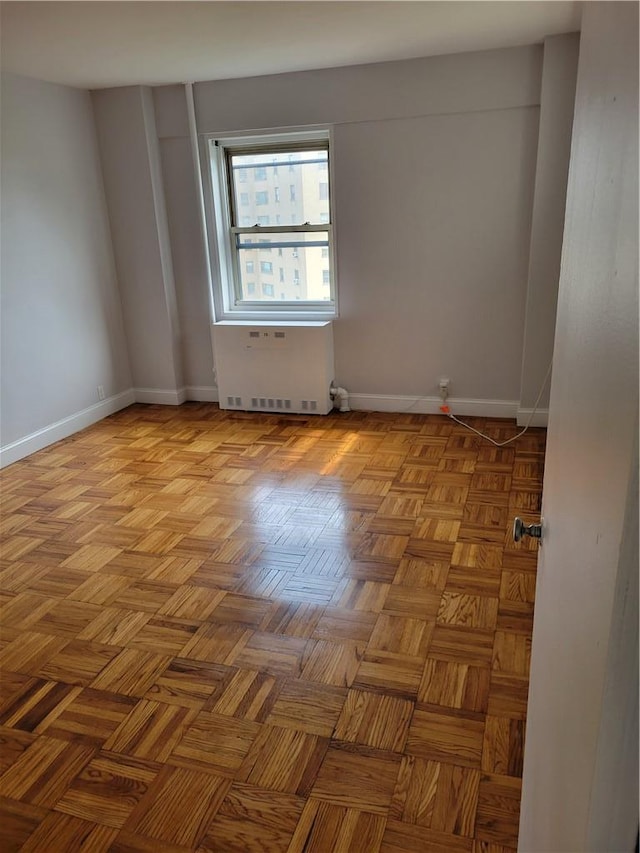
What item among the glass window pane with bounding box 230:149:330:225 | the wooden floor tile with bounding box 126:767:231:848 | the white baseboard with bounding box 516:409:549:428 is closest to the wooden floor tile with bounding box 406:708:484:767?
the wooden floor tile with bounding box 126:767:231:848

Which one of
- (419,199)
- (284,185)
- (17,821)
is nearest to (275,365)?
(284,185)

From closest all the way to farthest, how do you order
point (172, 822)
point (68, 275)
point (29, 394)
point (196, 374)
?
1. point (172, 822)
2. point (29, 394)
3. point (68, 275)
4. point (196, 374)

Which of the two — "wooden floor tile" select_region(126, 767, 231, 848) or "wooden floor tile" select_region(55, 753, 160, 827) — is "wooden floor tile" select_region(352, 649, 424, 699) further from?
"wooden floor tile" select_region(55, 753, 160, 827)

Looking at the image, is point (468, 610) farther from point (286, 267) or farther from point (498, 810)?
point (286, 267)

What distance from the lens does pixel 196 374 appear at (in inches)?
191

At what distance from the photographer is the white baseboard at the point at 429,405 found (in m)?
4.21

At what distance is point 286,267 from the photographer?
4477mm

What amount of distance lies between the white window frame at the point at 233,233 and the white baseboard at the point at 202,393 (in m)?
0.55

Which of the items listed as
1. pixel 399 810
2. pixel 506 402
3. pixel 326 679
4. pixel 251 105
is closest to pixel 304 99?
pixel 251 105

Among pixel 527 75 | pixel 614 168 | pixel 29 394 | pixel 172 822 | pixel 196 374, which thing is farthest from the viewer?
pixel 196 374

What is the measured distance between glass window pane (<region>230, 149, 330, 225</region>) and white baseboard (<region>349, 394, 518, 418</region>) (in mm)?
1294

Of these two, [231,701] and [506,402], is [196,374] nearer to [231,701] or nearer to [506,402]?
[506,402]

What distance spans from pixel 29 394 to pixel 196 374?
129 cm

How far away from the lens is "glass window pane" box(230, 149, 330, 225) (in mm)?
4211
